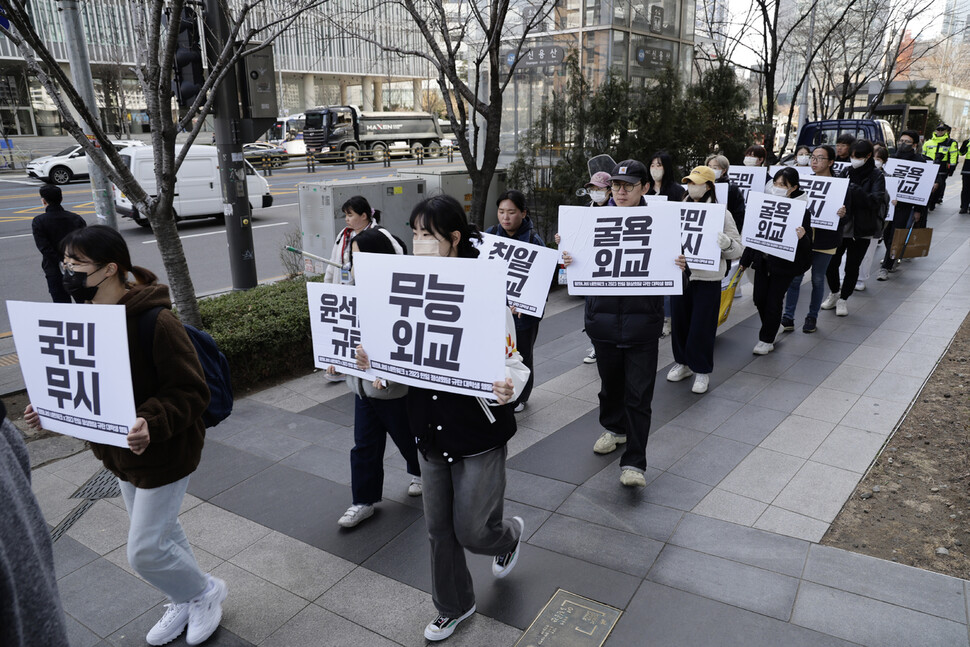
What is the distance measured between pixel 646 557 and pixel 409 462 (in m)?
1.56

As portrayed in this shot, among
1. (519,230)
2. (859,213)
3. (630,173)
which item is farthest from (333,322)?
(859,213)

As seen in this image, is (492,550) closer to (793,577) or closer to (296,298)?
(793,577)

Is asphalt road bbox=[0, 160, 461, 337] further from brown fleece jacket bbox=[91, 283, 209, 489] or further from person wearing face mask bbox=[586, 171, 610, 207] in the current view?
person wearing face mask bbox=[586, 171, 610, 207]

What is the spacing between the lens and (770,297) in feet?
22.8

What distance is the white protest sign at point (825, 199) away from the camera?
7309 mm

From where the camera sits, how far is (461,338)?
282 cm

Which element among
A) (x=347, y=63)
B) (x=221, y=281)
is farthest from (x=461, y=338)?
Result: (x=347, y=63)

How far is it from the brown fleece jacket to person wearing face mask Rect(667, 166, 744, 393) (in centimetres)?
404

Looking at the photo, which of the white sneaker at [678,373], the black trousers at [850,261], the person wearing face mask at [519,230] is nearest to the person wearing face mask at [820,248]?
the black trousers at [850,261]

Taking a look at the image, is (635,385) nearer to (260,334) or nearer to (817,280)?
(260,334)

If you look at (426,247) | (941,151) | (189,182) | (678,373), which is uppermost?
(941,151)

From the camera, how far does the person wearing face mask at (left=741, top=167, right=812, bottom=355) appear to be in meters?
6.82

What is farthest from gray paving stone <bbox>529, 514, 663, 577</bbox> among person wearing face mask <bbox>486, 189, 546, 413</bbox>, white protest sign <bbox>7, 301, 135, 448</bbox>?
white protest sign <bbox>7, 301, 135, 448</bbox>

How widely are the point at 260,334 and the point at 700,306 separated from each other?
4.12 m
